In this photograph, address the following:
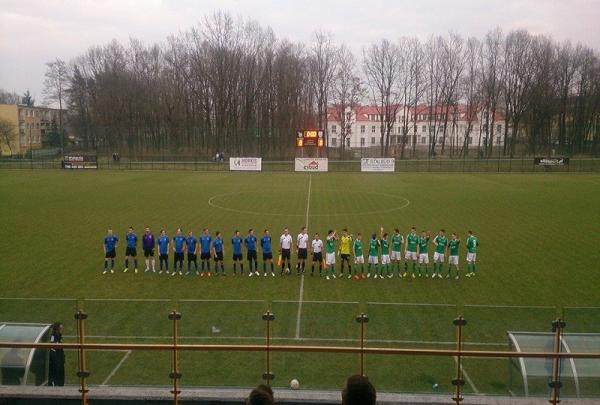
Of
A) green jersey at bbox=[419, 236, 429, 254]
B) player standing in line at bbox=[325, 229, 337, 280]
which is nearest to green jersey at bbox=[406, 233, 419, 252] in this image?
green jersey at bbox=[419, 236, 429, 254]

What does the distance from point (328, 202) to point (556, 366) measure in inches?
1072

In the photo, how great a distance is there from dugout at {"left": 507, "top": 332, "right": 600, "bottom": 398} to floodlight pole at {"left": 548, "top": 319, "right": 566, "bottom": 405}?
0.10 meters

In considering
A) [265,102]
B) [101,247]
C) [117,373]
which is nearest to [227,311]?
[117,373]

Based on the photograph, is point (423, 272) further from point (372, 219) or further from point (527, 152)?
point (527, 152)

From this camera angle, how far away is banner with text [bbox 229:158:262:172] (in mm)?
58469

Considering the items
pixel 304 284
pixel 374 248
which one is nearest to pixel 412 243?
pixel 374 248

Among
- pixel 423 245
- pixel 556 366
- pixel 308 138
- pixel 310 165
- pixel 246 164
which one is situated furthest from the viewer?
pixel 246 164

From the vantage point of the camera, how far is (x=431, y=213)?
97.9 ft

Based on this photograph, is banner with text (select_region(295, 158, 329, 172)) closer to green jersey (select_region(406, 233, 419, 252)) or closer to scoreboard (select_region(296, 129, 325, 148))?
scoreboard (select_region(296, 129, 325, 148))

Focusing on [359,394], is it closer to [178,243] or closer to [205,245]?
[205,245]

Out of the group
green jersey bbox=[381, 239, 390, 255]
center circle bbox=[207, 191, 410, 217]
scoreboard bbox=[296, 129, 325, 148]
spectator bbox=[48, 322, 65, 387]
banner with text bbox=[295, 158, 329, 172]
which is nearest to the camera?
spectator bbox=[48, 322, 65, 387]

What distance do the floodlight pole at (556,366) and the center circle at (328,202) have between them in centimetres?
2148

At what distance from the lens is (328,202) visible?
3369 centimetres

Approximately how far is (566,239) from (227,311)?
19.1m
